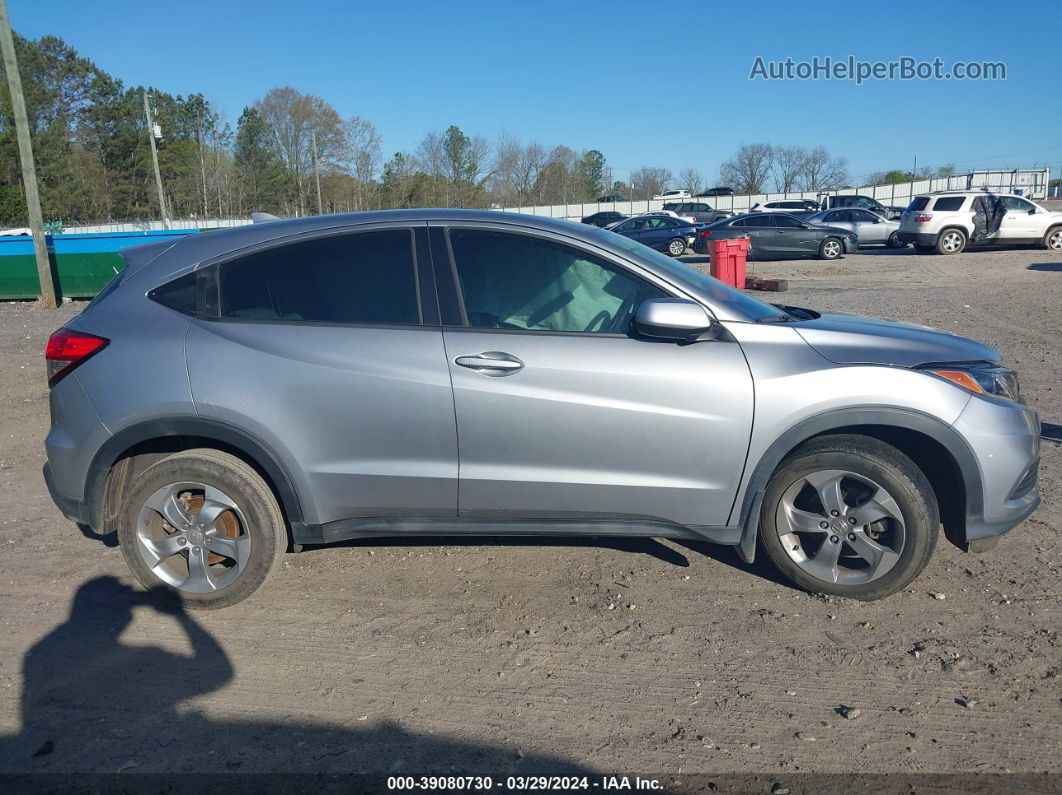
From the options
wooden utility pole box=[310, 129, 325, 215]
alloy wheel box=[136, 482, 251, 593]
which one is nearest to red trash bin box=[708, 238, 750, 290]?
alloy wheel box=[136, 482, 251, 593]

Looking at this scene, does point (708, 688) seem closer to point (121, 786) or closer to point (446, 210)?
point (121, 786)

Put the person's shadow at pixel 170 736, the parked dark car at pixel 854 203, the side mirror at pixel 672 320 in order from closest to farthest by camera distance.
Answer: the person's shadow at pixel 170 736, the side mirror at pixel 672 320, the parked dark car at pixel 854 203

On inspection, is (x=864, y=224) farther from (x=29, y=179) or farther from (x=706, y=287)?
(x=706, y=287)

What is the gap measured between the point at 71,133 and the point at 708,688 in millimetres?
62402

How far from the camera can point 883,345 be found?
3902 millimetres

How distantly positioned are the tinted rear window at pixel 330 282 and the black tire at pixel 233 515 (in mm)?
717

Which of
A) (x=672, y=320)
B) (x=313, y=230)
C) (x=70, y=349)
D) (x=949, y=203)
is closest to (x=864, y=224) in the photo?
(x=949, y=203)

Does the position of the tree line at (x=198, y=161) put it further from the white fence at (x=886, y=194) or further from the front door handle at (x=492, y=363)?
the front door handle at (x=492, y=363)

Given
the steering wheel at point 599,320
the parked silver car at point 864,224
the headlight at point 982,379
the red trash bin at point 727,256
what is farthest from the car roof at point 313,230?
the parked silver car at point 864,224

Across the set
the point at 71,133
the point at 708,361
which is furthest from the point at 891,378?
the point at 71,133

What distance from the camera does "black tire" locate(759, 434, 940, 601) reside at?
3.78m

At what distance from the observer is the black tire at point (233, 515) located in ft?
12.8

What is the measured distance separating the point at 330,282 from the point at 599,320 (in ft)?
4.24

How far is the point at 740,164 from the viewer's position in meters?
80.2
